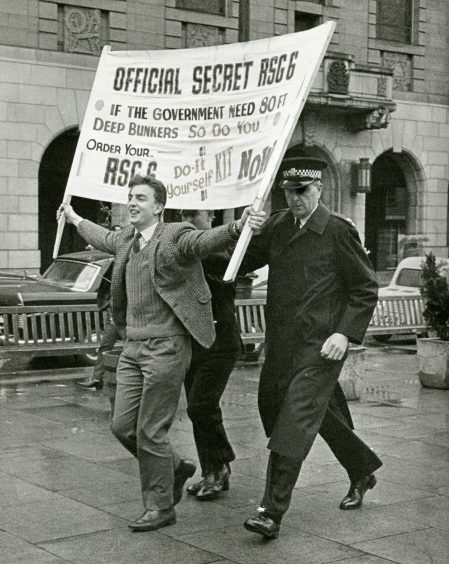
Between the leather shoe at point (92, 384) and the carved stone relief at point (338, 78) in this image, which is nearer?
the leather shoe at point (92, 384)

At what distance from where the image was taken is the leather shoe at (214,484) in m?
6.59

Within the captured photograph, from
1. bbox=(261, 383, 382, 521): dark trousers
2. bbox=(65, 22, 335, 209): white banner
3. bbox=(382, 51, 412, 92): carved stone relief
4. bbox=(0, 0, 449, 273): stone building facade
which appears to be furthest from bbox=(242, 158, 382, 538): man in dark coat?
bbox=(382, 51, 412, 92): carved stone relief

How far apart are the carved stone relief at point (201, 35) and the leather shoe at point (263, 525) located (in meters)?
21.2

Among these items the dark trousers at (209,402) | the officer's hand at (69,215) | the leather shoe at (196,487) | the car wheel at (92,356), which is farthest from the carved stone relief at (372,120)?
the leather shoe at (196,487)

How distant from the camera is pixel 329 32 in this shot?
20.4 feet

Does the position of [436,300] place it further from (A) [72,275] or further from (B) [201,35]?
(B) [201,35]

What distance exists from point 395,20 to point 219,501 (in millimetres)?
25832

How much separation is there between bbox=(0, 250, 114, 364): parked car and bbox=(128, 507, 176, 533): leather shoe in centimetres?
743

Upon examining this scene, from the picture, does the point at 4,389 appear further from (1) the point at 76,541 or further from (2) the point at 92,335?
(1) the point at 76,541

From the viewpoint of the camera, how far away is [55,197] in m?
25.4

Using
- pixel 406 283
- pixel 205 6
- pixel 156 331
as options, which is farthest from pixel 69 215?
pixel 205 6

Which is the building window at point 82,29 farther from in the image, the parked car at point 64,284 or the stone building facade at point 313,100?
the parked car at point 64,284

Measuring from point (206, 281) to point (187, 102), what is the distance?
5.36 ft

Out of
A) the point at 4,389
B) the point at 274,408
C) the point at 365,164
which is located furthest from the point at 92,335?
the point at 365,164
